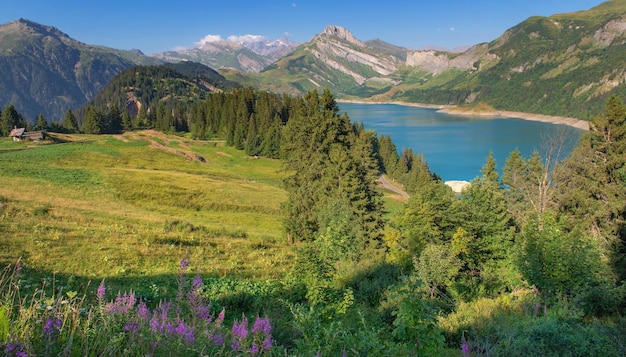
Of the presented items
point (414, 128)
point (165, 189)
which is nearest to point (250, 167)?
point (165, 189)

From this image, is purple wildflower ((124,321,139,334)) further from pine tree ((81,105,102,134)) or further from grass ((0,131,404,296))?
pine tree ((81,105,102,134))

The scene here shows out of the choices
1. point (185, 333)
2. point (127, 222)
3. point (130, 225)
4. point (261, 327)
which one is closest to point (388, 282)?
point (261, 327)

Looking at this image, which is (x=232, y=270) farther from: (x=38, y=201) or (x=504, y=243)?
(x=504, y=243)

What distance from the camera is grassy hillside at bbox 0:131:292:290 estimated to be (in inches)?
536

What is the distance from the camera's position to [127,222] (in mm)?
21234

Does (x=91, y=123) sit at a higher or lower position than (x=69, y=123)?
higher

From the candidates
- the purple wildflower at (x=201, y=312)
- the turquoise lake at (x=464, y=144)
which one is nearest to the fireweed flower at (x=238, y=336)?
the purple wildflower at (x=201, y=312)

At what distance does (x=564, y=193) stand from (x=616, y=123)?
6889mm

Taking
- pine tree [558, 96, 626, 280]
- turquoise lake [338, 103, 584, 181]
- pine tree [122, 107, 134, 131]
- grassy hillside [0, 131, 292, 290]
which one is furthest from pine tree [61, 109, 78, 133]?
pine tree [558, 96, 626, 280]

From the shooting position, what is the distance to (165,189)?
37125 millimetres

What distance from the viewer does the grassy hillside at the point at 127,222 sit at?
13.6m

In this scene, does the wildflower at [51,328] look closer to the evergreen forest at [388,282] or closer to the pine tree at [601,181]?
the evergreen forest at [388,282]

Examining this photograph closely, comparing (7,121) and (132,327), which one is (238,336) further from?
(7,121)

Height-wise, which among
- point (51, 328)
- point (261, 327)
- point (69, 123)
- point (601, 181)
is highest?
point (51, 328)
